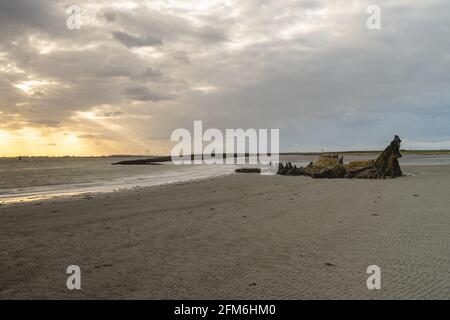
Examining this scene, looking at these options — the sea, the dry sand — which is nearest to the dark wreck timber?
the sea

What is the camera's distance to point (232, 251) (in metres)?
7.45

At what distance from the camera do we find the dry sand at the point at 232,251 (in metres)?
5.43

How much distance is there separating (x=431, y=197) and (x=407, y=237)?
7.31 meters

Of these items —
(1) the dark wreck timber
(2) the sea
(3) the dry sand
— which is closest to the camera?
(3) the dry sand

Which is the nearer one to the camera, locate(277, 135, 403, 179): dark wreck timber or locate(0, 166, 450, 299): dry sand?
locate(0, 166, 450, 299): dry sand

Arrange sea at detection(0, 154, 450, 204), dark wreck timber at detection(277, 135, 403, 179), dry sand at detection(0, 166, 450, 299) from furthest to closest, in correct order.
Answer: dark wreck timber at detection(277, 135, 403, 179) → sea at detection(0, 154, 450, 204) → dry sand at detection(0, 166, 450, 299)

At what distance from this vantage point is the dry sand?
17.8 feet

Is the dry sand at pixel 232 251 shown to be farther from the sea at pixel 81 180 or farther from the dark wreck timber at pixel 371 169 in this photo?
the dark wreck timber at pixel 371 169

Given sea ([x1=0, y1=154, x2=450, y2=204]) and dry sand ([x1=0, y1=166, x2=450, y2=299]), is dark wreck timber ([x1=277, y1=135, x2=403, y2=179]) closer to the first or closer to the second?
sea ([x1=0, y1=154, x2=450, y2=204])

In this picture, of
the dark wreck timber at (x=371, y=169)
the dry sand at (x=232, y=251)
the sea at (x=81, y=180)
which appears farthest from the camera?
the dark wreck timber at (x=371, y=169)

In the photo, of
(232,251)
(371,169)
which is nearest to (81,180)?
(371,169)

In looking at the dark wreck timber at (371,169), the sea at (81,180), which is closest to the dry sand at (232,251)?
the sea at (81,180)

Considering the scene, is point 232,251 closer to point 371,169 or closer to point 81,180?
point 371,169
